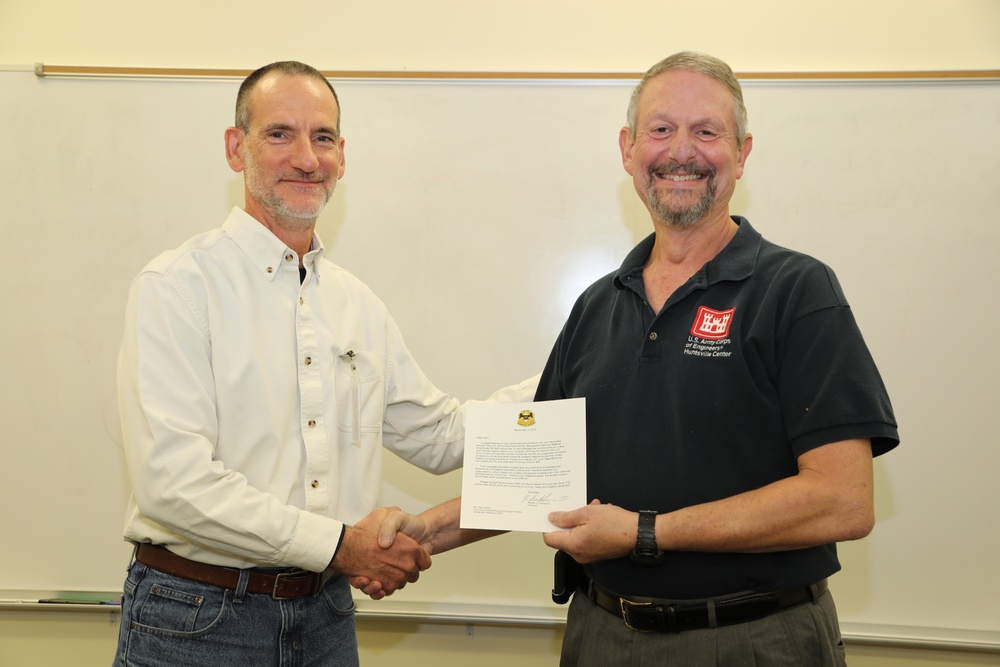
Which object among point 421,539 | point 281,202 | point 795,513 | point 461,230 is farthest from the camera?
point 461,230

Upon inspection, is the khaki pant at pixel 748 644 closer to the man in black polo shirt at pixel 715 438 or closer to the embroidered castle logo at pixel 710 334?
the man in black polo shirt at pixel 715 438

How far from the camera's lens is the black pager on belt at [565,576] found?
84.0 inches

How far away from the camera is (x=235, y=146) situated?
98.6 inches

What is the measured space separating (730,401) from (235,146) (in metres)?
1.66

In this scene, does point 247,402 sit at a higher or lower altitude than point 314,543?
higher

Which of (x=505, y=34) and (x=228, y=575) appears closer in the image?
(x=228, y=575)

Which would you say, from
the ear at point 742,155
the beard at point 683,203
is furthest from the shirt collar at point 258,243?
the ear at point 742,155

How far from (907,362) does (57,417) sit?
3675 mm

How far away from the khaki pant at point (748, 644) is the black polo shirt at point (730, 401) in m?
0.08

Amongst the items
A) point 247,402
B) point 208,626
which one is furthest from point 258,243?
point 208,626

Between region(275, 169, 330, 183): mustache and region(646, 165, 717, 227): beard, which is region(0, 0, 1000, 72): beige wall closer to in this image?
region(275, 169, 330, 183): mustache

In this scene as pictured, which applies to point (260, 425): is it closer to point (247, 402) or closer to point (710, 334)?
point (247, 402)

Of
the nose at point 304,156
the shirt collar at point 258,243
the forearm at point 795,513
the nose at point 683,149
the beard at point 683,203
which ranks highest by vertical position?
the nose at point 304,156

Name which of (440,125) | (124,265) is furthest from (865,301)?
(124,265)
